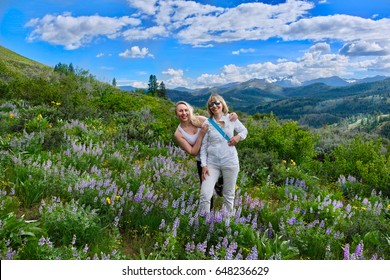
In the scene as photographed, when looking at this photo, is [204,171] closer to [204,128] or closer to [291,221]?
[204,128]

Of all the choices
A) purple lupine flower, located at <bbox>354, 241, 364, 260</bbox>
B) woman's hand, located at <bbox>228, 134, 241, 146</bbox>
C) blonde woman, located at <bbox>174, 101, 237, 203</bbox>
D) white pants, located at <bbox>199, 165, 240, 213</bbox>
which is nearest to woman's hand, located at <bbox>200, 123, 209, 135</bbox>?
blonde woman, located at <bbox>174, 101, 237, 203</bbox>

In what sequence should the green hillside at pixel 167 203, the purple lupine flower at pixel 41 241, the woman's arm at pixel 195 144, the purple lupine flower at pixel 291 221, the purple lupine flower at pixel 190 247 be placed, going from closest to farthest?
the purple lupine flower at pixel 41 241
the purple lupine flower at pixel 190 247
the green hillside at pixel 167 203
the purple lupine flower at pixel 291 221
the woman's arm at pixel 195 144

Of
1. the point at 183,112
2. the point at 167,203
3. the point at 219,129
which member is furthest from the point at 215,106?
the point at 167,203

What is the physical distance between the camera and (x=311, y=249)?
193 inches

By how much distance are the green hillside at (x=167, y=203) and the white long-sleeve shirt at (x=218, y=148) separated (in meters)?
0.70

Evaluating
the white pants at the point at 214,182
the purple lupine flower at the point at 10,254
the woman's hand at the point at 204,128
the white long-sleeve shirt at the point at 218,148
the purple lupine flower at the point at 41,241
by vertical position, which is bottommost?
the purple lupine flower at the point at 10,254

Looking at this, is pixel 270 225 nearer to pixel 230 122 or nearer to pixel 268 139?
pixel 230 122

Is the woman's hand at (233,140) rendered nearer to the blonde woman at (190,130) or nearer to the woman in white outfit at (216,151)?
the woman in white outfit at (216,151)

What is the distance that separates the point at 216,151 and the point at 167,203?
1.04 metres

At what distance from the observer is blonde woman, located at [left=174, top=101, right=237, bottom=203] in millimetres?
5516

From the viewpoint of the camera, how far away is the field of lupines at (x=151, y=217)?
4.37 metres

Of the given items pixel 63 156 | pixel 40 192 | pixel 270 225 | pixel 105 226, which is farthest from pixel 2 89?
pixel 270 225

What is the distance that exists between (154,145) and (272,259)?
20.6 feet

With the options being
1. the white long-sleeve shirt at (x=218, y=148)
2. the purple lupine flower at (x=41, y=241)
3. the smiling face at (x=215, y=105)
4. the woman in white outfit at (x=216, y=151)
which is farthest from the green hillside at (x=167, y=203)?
the smiling face at (x=215, y=105)
